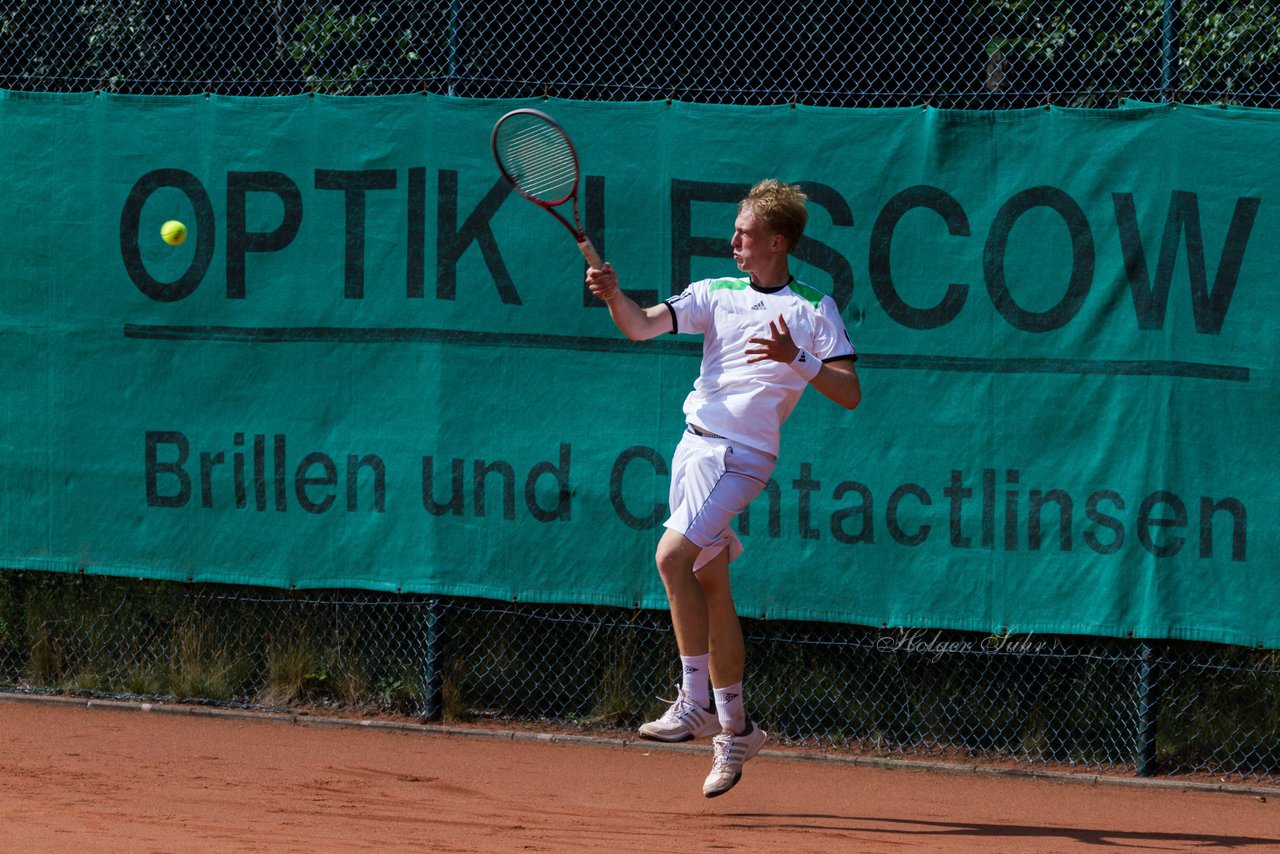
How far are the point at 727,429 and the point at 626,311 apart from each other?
492 mm

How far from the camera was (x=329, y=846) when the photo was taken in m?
4.12

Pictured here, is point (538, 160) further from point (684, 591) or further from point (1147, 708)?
point (1147, 708)

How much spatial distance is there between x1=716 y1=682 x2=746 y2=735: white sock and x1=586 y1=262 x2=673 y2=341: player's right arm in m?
1.16

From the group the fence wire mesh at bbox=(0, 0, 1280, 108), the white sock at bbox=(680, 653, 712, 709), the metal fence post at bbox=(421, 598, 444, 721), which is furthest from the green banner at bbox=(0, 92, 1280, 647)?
the white sock at bbox=(680, 653, 712, 709)

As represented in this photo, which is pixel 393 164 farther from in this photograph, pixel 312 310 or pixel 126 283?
pixel 126 283

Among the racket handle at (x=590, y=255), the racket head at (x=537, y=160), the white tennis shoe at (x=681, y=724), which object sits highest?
the racket head at (x=537, y=160)

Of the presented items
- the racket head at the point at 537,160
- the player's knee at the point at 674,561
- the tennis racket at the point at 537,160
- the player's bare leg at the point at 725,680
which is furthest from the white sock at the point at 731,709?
the racket head at the point at 537,160

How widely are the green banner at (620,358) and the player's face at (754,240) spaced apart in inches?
38.7

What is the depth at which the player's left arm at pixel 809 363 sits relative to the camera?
172 inches

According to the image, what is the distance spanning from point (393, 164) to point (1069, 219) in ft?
8.67

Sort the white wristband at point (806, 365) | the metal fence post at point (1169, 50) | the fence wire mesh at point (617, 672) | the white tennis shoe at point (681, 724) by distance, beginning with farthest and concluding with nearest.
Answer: the fence wire mesh at point (617, 672) < the metal fence post at point (1169, 50) < the white tennis shoe at point (681, 724) < the white wristband at point (806, 365)

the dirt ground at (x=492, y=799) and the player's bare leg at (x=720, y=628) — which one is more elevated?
the player's bare leg at (x=720, y=628)

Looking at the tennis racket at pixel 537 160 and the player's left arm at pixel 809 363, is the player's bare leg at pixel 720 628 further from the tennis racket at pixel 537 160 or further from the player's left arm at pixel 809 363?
the tennis racket at pixel 537 160

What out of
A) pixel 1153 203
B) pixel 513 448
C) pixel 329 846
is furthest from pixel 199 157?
pixel 1153 203
